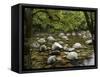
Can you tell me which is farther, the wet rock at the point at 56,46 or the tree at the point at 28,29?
the wet rock at the point at 56,46

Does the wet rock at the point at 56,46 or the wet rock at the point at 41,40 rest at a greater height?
the wet rock at the point at 41,40

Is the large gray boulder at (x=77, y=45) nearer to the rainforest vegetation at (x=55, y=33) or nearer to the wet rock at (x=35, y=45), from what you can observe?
the rainforest vegetation at (x=55, y=33)

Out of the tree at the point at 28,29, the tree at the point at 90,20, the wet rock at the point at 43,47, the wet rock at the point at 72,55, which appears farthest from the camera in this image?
the tree at the point at 90,20

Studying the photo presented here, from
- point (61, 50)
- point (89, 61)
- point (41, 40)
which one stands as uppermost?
point (41, 40)

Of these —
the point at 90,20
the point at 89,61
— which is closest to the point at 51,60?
the point at 89,61

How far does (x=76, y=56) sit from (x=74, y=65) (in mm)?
108

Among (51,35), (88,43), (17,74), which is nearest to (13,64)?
(17,74)

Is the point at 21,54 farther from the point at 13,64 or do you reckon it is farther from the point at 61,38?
the point at 61,38

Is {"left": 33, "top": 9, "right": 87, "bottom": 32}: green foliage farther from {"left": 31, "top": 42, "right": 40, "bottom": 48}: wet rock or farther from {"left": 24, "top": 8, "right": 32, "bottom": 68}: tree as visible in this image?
{"left": 31, "top": 42, "right": 40, "bottom": 48}: wet rock

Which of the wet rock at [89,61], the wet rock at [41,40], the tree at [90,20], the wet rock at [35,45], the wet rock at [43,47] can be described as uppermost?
the tree at [90,20]

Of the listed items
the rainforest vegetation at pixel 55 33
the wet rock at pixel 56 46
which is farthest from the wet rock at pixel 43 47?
the wet rock at pixel 56 46

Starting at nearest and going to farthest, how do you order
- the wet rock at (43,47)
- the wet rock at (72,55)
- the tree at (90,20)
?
the wet rock at (43,47) < the wet rock at (72,55) < the tree at (90,20)

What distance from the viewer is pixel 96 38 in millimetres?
3598

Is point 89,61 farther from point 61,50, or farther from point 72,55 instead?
point 61,50
